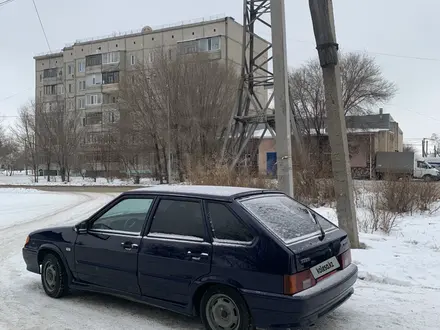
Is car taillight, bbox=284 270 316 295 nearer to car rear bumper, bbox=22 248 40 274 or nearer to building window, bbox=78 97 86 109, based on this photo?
car rear bumper, bbox=22 248 40 274

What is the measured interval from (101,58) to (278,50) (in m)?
65.6

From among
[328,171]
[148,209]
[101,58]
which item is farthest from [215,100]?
[101,58]

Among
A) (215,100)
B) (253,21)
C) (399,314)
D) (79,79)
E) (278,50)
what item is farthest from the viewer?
(79,79)

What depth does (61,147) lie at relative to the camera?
52.8 m

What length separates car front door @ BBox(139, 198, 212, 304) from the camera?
4.40 meters

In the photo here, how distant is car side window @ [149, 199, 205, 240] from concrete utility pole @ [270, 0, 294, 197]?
4.65 metres

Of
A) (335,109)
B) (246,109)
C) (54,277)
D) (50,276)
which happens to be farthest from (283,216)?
(246,109)

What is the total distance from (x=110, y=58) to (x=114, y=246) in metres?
68.1

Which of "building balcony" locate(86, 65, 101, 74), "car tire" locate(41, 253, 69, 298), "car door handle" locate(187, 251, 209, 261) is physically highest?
"building balcony" locate(86, 65, 101, 74)

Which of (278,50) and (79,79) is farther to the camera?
(79,79)

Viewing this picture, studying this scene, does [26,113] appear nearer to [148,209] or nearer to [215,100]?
[215,100]

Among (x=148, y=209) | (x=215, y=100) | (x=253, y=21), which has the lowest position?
(x=148, y=209)

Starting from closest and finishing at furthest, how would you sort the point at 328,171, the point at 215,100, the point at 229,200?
the point at 229,200, the point at 328,171, the point at 215,100

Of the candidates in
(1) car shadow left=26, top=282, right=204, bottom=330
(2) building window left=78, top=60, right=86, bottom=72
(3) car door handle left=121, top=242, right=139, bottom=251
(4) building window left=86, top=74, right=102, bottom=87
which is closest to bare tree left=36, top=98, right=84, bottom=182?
(4) building window left=86, top=74, right=102, bottom=87
